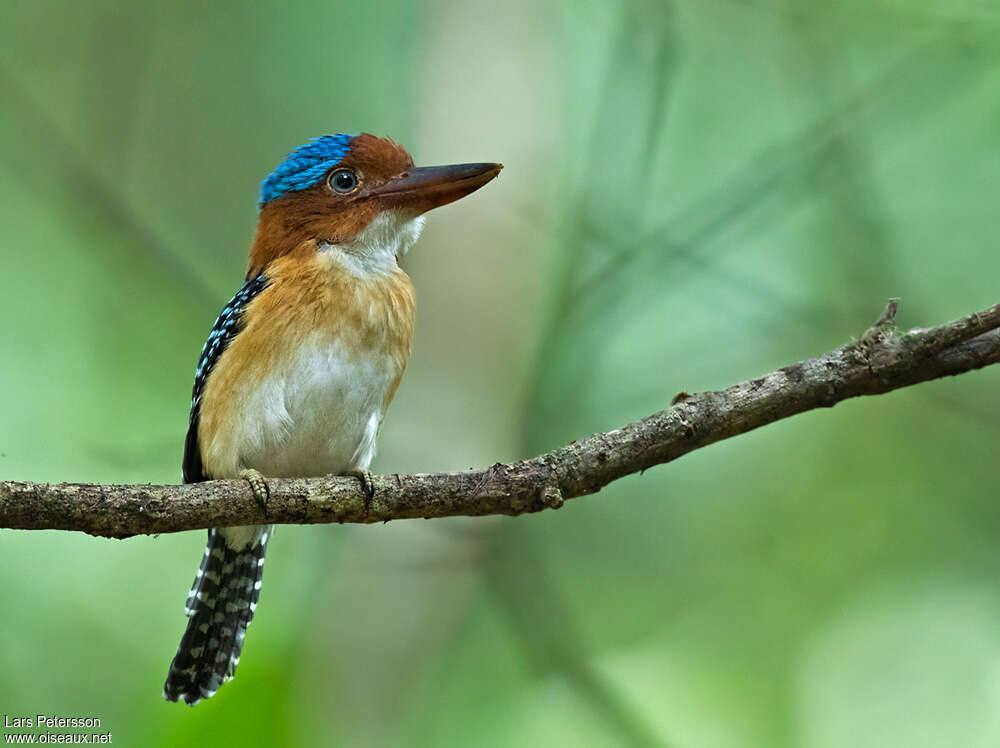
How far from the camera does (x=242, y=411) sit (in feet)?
12.8

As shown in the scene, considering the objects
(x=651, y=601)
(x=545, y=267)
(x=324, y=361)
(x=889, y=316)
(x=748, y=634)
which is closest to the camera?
(x=889, y=316)

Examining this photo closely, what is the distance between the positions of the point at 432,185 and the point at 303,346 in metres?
0.84

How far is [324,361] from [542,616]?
1.89 metres

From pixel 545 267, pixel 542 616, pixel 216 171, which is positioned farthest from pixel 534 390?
pixel 216 171

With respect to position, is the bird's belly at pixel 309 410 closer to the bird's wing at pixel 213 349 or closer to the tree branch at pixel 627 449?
the bird's wing at pixel 213 349

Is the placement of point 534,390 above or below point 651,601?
above

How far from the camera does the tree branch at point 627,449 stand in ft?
9.95

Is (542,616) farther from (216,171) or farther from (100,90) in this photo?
(100,90)

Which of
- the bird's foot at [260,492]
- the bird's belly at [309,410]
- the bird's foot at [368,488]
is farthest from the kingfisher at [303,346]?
the bird's foot at [368,488]

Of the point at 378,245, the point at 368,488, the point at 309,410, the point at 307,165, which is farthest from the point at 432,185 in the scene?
the point at 368,488

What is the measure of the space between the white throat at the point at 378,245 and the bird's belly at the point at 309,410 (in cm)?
38

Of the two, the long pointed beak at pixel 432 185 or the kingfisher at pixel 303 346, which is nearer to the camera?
the kingfisher at pixel 303 346

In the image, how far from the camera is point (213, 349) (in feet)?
13.7

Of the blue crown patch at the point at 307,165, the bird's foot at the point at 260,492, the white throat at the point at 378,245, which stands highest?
the blue crown patch at the point at 307,165
